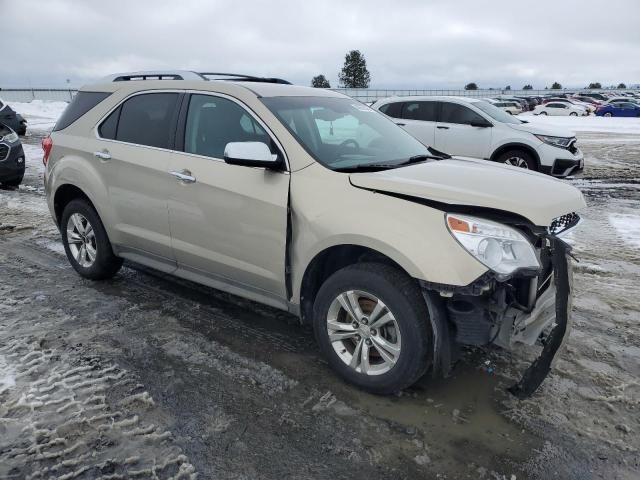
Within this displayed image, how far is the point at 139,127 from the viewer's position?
4.37 m

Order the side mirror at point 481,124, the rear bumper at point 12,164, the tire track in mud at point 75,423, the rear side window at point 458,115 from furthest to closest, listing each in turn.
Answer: the rear side window at point 458,115
the side mirror at point 481,124
the rear bumper at point 12,164
the tire track in mud at point 75,423

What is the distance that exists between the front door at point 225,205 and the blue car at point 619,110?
38.3 metres

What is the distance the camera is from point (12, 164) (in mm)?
9625

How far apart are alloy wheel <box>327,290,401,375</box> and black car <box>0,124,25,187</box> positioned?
8.76 meters

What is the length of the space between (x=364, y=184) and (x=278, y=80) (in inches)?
79.3

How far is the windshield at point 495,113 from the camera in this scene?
10595 millimetres

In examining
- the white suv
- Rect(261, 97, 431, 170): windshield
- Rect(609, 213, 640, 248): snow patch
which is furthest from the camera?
the white suv

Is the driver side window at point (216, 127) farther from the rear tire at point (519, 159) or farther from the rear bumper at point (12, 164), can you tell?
the rear tire at point (519, 159)

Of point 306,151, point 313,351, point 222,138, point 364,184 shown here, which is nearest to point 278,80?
point 222,138

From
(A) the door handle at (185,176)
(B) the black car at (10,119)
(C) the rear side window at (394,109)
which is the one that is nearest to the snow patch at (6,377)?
(A) the door handle at (185,176)

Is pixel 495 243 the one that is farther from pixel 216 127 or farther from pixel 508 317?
pixel 216 127

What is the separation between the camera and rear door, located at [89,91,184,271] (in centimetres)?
412

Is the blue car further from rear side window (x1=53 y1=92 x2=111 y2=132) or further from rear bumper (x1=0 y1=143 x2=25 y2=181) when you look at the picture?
rear side window (x1=53 y1=92 x2=111 y2=132)

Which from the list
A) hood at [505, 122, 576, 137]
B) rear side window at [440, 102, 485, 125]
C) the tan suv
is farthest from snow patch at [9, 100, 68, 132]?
the tan suv
